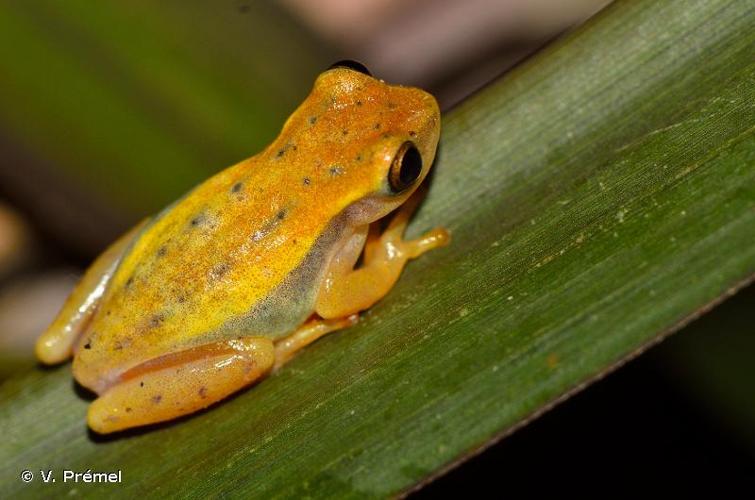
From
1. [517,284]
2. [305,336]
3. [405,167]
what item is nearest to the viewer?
[517,284]

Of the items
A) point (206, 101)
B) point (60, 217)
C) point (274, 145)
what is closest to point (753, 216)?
point (274, 145)

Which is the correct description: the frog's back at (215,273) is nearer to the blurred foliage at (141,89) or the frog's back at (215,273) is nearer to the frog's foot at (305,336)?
the frog's foot at (305,336)

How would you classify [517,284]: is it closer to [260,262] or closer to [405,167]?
[405,167]

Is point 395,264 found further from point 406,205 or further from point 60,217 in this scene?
point 60,217

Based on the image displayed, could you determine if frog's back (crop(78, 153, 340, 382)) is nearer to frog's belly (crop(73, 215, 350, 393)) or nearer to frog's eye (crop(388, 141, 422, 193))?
frog's belly (crop(73, 215, 350, 393))

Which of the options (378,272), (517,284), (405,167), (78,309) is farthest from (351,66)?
(78,309)

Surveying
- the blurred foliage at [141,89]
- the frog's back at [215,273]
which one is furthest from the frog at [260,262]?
the blurred foliage at [141,89]

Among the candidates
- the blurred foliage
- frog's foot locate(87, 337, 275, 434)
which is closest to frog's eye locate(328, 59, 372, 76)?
the blurred foliage
